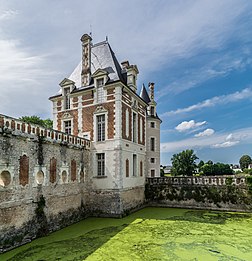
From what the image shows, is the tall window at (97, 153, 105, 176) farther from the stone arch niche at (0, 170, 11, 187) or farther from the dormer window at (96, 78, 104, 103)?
the stone arch niche at (0, 170, 11, 187)

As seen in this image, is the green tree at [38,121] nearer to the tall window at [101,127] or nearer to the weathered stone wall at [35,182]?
the tall window at [101,127]

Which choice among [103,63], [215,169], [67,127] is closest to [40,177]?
[67,127]

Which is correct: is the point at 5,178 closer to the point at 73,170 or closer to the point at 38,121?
the point at 73,170

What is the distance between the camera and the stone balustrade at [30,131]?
6614 millimetres

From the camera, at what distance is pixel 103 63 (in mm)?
12836

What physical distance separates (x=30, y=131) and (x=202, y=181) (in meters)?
10.2

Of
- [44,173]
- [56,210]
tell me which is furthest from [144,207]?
[44,173]

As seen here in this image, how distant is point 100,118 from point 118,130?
4.49ft

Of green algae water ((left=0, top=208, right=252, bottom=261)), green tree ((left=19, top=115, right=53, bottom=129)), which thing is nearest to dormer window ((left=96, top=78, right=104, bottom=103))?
green algae water ((left=0, top=208, right=252, bottom=261))

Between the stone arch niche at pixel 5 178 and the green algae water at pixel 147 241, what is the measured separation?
6.32 feet

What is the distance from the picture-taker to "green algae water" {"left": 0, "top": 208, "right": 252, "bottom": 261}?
590 centimetres

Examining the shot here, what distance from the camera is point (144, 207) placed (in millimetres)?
13453

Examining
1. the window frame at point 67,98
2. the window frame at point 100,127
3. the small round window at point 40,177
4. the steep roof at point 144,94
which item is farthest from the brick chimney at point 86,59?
the steep roof at point 144,94

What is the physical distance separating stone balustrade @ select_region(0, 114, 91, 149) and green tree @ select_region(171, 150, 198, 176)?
27639 millimetres
